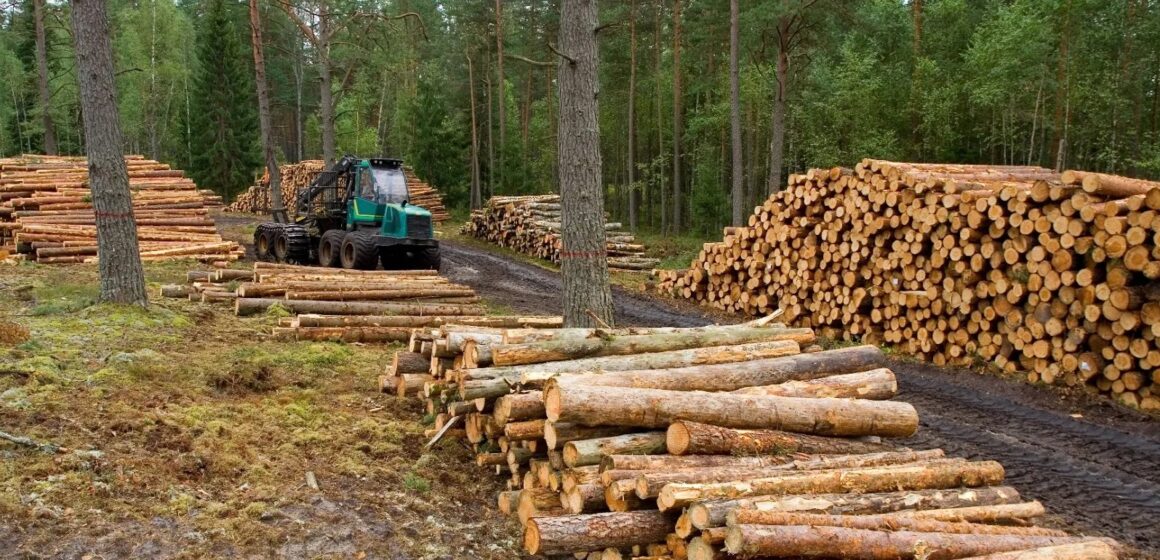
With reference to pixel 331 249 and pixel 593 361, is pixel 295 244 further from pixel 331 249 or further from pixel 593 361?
pixel 593 361

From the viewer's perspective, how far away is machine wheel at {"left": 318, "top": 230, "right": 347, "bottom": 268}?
52.2 feet

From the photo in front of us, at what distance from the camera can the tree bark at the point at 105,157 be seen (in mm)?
9062

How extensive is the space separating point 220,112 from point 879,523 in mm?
38199

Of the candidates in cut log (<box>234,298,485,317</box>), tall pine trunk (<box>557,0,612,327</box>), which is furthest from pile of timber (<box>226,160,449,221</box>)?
tall pine trunk (<box>557,0,612,327</box>)

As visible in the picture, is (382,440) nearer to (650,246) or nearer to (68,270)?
(68,270)

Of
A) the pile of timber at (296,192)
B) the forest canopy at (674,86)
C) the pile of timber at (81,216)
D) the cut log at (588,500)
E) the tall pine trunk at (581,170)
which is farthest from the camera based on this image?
the pile of timber at (296,192)

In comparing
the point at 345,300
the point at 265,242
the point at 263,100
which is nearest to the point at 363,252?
the point at 345,300

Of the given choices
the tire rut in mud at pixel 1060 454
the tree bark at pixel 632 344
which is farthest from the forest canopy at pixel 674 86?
the tire rut in mud at pixel 1060 454

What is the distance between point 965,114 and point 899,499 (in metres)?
25.5

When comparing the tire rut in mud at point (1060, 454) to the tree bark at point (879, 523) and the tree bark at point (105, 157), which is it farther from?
the tree bark at point (105, 157)

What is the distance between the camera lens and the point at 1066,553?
12.4ft

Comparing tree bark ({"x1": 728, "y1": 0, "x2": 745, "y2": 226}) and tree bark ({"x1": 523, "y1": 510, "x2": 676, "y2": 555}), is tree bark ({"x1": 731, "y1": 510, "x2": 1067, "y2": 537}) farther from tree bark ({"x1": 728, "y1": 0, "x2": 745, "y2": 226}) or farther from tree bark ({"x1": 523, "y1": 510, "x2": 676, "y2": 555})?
Answer: tree bark ({"x1": 728, "y1": 0, "x2": 745, "y2": 226})

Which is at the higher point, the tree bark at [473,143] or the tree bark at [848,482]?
the tree bark at [473,143]

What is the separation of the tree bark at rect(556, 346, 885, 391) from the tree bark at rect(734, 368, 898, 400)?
115 mm
